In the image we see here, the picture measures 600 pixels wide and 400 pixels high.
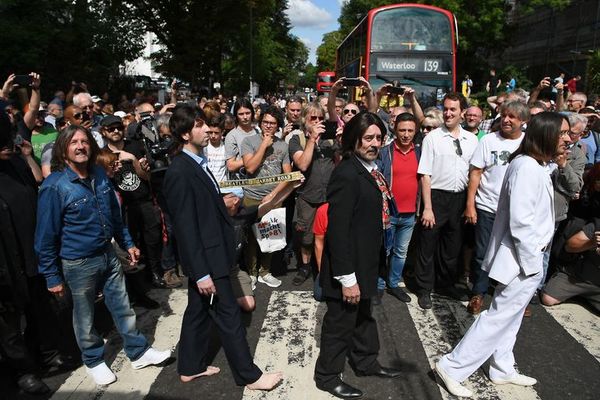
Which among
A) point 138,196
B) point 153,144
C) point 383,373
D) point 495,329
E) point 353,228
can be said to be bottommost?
point 383,373

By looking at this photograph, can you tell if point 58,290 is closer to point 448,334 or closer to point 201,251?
point 201,251

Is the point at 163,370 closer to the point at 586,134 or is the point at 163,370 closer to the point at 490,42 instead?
the point at 586,134

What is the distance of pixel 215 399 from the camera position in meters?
3.38

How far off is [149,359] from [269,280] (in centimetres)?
200

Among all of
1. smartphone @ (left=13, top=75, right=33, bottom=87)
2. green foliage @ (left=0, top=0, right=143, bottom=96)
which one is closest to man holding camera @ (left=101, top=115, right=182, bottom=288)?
smartphone @ (left=13, top=75, right=33, bottom=87)

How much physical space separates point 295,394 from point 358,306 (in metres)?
0.81

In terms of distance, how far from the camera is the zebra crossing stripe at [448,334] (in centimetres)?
346

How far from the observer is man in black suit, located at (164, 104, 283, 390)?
3109mm

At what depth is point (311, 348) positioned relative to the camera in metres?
4.09

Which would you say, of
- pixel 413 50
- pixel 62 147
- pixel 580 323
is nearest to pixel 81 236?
pixel 62 147

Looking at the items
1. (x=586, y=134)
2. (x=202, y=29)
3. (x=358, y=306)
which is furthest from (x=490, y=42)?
(x=358, y=306)

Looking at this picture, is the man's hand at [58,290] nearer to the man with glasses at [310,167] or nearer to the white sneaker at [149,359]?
the white sneaker at [149,359]

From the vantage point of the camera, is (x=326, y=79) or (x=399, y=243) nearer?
(x=399, y=243)

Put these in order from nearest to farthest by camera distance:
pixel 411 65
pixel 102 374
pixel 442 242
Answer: pixel 102 374 < pixel 442 242 < pixel 411 65
